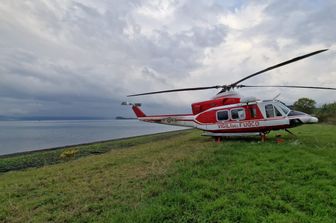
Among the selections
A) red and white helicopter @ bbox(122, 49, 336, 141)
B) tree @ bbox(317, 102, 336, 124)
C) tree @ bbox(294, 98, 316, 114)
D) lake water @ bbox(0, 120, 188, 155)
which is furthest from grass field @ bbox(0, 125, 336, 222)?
tree @ bbox(294, 98, 316, 114)

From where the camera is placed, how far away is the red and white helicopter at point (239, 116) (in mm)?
10844

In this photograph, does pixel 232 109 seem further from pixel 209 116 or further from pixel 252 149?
pixel 252 149

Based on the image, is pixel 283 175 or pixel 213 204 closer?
pixel 213 204

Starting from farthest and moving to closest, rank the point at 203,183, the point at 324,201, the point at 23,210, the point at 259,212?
1. the point at 203,183
2. the point at 23,210
3. the point at 324,201
4. the point at 259,212

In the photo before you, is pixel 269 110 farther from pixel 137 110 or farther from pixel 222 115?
pixel 137 110

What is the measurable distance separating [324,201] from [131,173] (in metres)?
5.41

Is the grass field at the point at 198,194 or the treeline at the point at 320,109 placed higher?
the treeline at the point at 320,109

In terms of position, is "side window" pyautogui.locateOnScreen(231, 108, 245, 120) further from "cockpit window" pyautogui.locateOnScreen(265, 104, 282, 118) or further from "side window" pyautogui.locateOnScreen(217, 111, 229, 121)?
"cockpit window" pyautogui.locateOnScreen(265, 104, 282, 118)

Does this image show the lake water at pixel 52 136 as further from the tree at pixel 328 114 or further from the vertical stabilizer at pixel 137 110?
the tree at pixel 328 114

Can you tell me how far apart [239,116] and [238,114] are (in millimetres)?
119

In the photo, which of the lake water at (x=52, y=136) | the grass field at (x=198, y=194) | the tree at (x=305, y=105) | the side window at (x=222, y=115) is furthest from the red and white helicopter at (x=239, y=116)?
the tree at (x=305, y=105)

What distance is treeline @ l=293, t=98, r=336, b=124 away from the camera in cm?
3077

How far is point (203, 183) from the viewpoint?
5.55 metres

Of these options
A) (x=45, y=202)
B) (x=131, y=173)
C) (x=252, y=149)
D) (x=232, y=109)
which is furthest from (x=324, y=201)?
(x=232, y=109)
